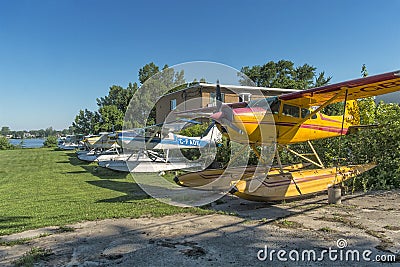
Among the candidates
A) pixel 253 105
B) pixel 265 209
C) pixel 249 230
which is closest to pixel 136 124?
pixel 253 105

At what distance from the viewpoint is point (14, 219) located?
5.60m

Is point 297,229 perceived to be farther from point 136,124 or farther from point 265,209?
point 136,124

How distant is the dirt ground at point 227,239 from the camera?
357cm

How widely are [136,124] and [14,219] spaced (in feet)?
14.2

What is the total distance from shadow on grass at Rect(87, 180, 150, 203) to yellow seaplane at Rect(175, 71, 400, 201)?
1.35 meters

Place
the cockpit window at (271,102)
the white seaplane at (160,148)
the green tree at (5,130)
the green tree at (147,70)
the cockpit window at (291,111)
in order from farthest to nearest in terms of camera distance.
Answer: the green tree at (5,130) → the green tree at (147,70) → the white seaplane at (160,148) → the cockpit window at (291,111) → the cockpit window at (271,102)

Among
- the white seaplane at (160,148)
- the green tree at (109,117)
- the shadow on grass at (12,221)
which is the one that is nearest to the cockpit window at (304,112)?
the white seaplane at (160,148)

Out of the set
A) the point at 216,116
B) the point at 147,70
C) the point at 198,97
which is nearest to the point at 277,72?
the point at 147,70

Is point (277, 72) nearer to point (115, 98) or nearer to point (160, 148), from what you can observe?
point (115, 98)

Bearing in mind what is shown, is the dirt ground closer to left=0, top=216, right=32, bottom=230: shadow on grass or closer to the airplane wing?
left=0, top=216, right=32, bottom=230: shadow on grass

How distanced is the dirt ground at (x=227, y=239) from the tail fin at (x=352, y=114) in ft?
12.1

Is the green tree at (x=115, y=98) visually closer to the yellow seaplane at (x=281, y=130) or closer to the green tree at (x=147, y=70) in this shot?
the green tree at (x=147, y=70)

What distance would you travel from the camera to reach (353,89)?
640cm

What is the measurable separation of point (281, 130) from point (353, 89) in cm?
183
